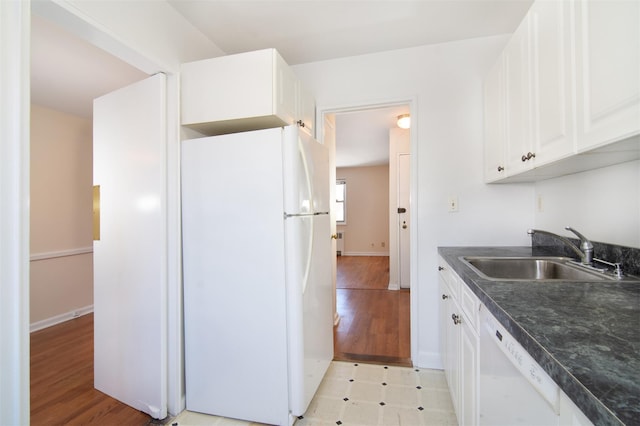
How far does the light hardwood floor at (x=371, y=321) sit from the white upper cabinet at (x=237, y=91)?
6.35 ft

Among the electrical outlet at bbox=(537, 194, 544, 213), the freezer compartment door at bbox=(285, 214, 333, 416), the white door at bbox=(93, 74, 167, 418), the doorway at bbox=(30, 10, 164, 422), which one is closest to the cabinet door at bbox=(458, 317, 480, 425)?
the freezer compartment door at bbox=(285, 214, 333, 416)

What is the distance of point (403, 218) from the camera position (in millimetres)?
4344

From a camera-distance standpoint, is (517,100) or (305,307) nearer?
(517,100)

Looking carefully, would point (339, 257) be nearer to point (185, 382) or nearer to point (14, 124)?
point (185, 382)

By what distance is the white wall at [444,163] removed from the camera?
2.12m

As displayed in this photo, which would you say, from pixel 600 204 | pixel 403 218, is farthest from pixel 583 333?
pixel 403 218

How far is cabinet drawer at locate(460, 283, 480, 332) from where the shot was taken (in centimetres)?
111

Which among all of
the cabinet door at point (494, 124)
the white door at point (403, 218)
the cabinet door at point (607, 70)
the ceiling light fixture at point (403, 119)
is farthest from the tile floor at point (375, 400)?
the ceiling light fixture at point (403, 119)

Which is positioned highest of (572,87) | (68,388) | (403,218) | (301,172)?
(572,87)

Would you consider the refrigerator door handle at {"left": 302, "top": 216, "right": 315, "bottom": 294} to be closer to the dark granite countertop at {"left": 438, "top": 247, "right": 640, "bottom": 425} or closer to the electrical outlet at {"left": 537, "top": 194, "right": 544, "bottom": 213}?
the dark granite countertop at {"left": 438, "top": 247, "right": 640, "bottom": 425}

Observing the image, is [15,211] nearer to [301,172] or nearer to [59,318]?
[301,172]

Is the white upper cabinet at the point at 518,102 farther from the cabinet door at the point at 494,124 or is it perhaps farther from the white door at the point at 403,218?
the white door at the point at 403,218

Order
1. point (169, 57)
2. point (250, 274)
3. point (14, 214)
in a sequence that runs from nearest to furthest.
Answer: point (14, 214) < point (250, 274) < point (169, 57)

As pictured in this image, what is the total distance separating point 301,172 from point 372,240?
246 inches
